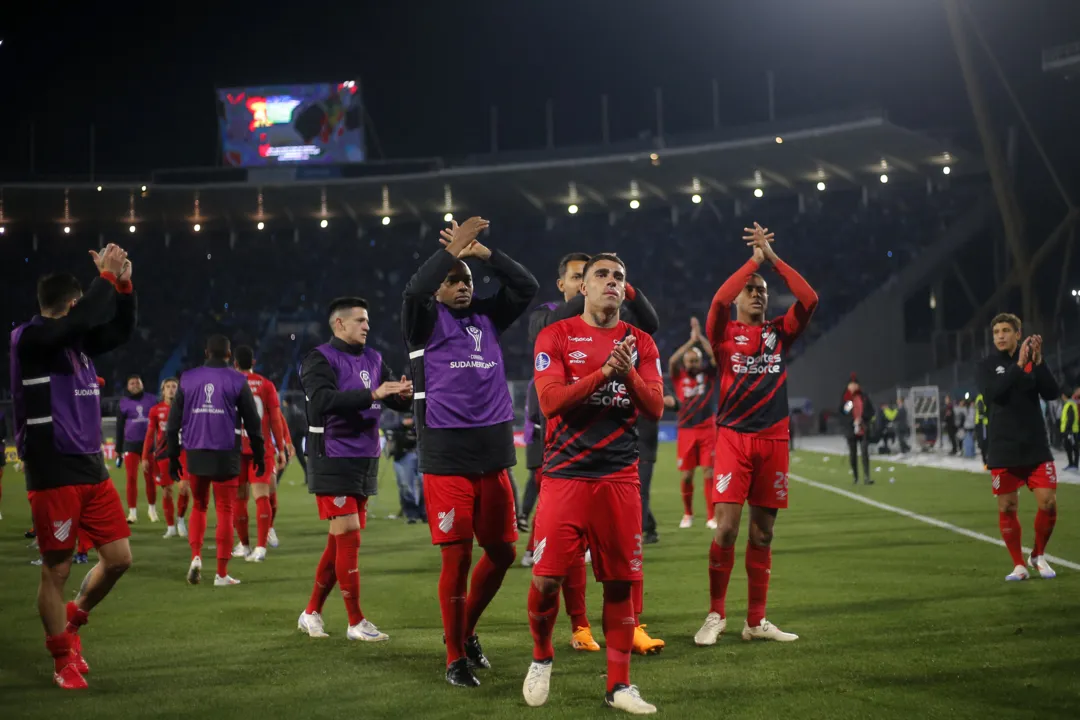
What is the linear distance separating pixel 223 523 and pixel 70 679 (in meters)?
4.48

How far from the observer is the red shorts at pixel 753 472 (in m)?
7.16

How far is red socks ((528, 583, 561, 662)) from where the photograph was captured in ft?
18.1

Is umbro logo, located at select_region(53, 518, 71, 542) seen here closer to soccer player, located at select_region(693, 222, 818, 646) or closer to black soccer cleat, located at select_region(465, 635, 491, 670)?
black soccer cleat, located at select_region(465, 635, 491, 670)

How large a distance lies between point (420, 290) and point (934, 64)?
40.3m

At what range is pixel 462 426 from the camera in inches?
245

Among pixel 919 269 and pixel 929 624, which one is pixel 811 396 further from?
pixel 929 624

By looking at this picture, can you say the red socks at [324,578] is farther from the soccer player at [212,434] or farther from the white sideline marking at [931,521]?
the white sideline marking at [931,521]

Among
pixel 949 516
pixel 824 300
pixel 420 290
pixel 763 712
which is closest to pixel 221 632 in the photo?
pixel 420 290

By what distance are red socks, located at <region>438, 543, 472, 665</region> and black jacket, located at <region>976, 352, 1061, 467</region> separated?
5493 millimetres

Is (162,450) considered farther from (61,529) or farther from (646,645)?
(646,645)

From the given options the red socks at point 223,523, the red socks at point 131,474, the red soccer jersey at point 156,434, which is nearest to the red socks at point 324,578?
the red socks at point 223,523

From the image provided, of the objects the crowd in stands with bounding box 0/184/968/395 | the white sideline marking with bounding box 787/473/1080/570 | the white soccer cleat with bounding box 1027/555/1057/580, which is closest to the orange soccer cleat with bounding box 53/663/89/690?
the white soccer cleat with bounding box 1027/555/1057/580

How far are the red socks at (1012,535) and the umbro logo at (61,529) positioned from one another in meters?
7.33

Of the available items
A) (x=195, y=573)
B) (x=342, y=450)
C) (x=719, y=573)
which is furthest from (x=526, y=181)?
(x=719, y=573)
